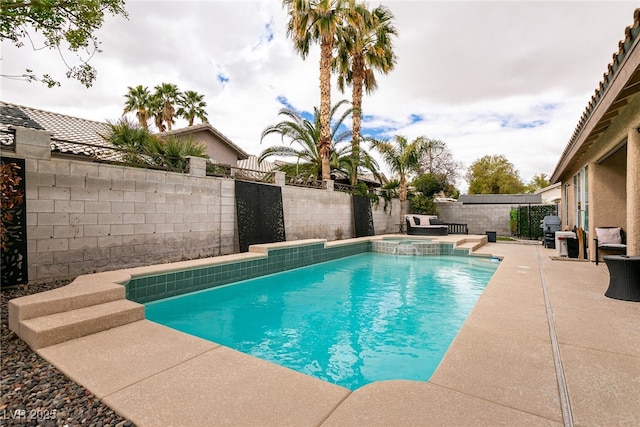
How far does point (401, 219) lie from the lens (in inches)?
684

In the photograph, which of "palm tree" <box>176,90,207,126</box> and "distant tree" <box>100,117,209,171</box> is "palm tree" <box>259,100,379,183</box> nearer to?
"distant tree" <box>100,117,209,171</box>

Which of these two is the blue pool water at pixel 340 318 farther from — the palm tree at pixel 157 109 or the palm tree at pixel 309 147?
the palm tree at pixel 157 109

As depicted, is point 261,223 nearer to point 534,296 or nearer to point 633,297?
point 534,296

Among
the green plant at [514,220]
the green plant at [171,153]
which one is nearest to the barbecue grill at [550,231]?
the green plant at [514,220]

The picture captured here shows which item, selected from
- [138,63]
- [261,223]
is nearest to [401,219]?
[261,223]

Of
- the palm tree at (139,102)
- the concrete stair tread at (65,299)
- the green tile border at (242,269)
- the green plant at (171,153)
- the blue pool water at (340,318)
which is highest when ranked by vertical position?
the palm tree at (139,102)

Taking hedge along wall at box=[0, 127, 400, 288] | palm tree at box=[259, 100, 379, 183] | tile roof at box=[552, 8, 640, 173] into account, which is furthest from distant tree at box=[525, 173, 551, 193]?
hedge along wall at box=[0, 127, 400, 288]

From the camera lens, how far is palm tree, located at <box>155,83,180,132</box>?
76.6ft

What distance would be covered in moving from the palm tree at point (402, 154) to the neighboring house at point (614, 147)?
7225 millimetres

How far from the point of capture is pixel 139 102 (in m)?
23.2

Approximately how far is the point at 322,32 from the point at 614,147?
10.5 m

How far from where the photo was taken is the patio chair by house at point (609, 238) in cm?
661

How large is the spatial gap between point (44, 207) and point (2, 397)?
4.12 meters

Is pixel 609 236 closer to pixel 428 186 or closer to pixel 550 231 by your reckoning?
pixel 550 231
